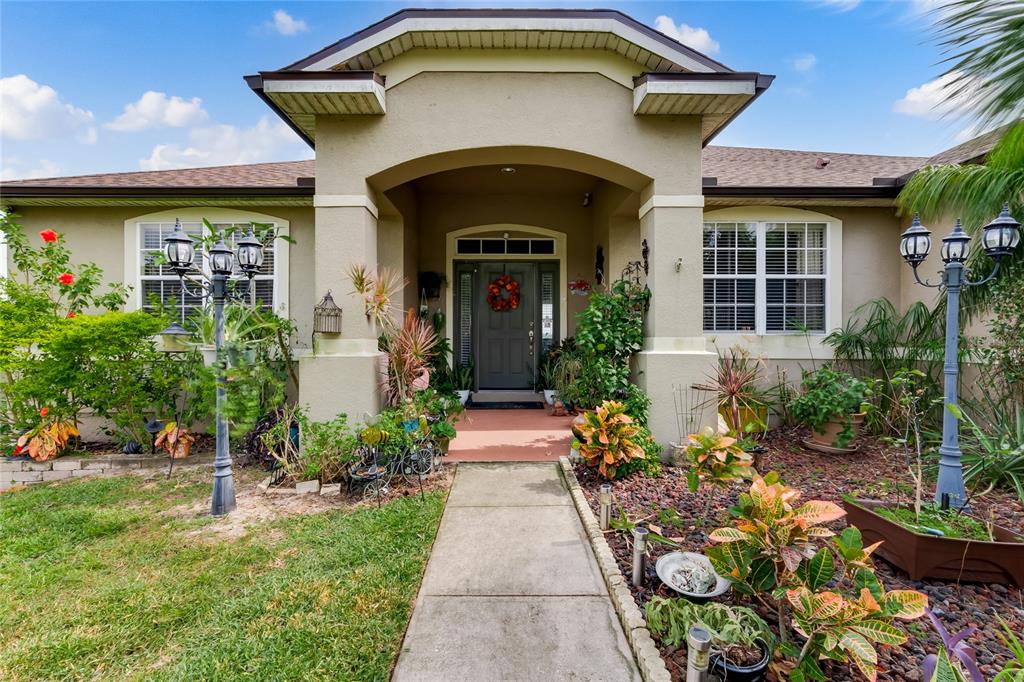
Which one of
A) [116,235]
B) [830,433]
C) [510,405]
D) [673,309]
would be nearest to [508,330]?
[510,405]

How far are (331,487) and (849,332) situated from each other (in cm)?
722

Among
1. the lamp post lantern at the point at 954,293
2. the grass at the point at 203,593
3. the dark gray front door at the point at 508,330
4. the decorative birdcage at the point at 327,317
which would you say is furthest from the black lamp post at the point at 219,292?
the lamp post lantern at the point at 954,293

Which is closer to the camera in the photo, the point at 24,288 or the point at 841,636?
the point at 841,636

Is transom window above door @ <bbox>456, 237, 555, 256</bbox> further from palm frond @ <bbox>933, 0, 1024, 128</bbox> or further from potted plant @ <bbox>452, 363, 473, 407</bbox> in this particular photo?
palm frond @ <bbox>933, 0, 1024, 128</bbox>

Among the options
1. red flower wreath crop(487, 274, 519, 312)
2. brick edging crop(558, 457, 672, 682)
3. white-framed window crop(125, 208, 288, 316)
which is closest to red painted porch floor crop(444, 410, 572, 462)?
brick edging crop(558, 457, 672, 682)

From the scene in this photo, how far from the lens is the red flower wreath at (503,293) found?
8305 millimetres

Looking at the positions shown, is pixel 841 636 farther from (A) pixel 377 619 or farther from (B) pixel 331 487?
(B) pixel 331 487

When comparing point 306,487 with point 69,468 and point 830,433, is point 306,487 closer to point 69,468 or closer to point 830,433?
point 69,468

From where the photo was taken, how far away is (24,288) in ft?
18.4

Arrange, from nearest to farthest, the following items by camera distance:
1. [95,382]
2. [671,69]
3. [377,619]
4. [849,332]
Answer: [377,619]
[671,69]
[95,382]
[849,332]

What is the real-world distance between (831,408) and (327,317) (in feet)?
19.9

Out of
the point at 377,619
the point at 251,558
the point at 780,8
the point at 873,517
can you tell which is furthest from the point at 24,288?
the point at 780,8

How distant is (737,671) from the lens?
1911 millimetres

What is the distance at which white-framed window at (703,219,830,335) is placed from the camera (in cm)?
662
